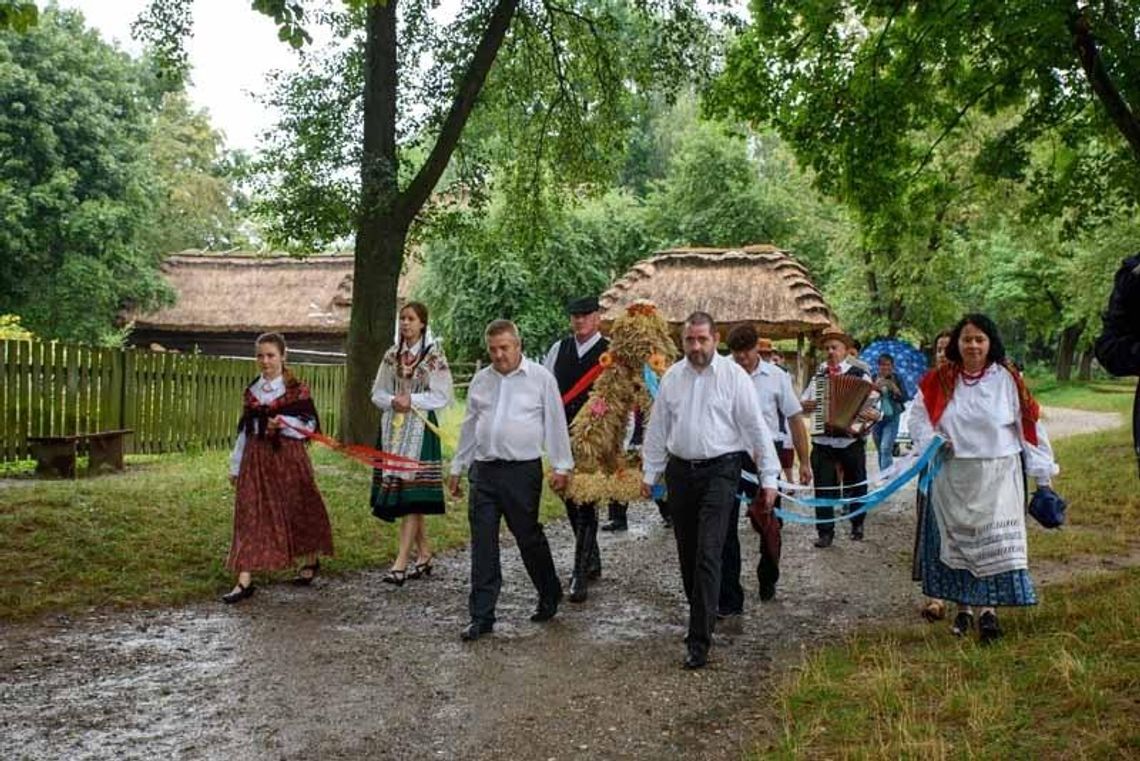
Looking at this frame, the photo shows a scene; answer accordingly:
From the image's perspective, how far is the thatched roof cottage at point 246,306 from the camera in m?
36.3

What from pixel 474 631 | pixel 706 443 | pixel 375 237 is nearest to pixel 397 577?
pixel 474 631

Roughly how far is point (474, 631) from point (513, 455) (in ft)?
3.82

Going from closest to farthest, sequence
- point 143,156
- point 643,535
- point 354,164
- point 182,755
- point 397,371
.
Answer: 1. point 182,755
2. point 397,371
3. point 643,535
4. point 354,164
5. point 143,156

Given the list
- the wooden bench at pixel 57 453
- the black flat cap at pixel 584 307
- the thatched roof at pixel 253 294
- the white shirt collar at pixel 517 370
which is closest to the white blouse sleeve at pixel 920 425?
the white shirt collar at pixel 517 370

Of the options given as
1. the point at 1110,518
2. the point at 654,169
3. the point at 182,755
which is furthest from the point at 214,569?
the point at 654,169

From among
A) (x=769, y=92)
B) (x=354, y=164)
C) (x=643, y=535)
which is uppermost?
(x=769, y=92)

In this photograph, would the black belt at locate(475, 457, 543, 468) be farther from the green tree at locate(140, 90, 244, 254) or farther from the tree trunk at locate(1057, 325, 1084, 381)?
the tree trunk at locate(1057, 325, 1084, 381)

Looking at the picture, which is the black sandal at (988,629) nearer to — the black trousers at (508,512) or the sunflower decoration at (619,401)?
the sunflower decoration at (619,401)

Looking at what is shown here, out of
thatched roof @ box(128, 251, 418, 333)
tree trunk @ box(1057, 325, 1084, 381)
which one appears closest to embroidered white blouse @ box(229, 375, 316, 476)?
thatched roof @ box(128, 251, 418, 333)

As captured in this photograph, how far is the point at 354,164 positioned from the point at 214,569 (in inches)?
255

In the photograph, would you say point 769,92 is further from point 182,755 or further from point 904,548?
point 182,755

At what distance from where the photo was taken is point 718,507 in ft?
20.3

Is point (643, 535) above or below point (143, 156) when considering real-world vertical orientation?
below

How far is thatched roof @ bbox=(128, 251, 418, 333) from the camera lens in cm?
3628
